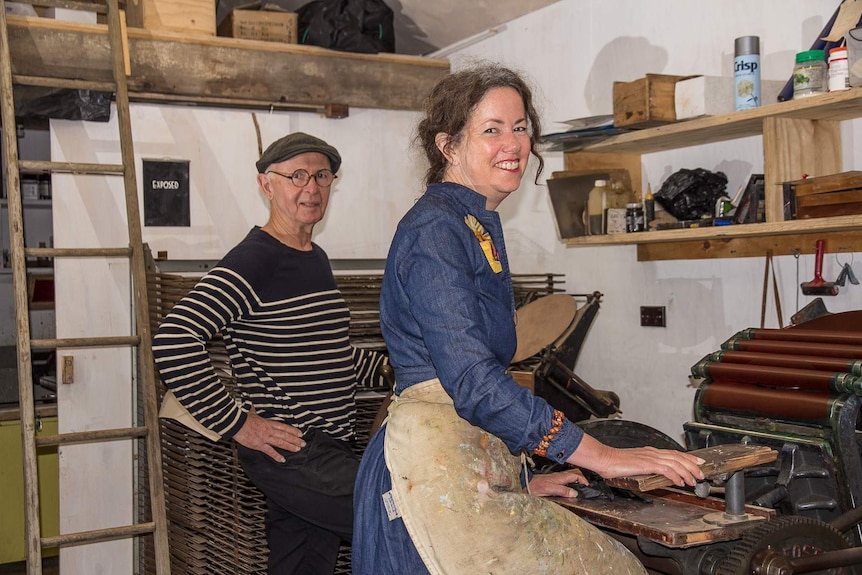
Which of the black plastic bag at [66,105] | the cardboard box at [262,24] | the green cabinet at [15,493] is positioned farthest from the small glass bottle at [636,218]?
the green cabinet at [15,493]

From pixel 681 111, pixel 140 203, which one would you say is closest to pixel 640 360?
pixel 681 111

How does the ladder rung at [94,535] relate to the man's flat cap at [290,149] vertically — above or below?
below

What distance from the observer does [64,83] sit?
3.84 m

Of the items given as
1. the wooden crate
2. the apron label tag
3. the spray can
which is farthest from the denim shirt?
the spray can

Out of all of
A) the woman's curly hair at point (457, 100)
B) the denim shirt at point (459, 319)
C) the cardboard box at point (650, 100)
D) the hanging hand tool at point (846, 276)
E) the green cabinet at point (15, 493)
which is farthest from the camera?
the green cabinet at point (15, 493)

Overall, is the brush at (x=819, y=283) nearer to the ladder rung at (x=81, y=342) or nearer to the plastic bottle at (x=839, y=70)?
the plastic bottle at (x=839, y=70)

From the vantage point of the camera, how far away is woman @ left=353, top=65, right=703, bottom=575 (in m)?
1.75

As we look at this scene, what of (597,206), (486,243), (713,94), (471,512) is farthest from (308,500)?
(713,94)

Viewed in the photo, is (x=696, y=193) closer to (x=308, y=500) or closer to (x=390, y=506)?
(x=308, y=500)

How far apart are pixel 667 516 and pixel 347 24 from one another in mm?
3311

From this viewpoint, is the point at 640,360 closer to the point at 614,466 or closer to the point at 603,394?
the point at 603,394

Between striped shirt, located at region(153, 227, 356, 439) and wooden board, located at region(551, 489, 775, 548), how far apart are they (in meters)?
0.91

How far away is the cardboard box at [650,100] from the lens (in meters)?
Answer: 3.24

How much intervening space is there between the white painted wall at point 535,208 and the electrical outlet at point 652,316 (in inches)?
1.3
